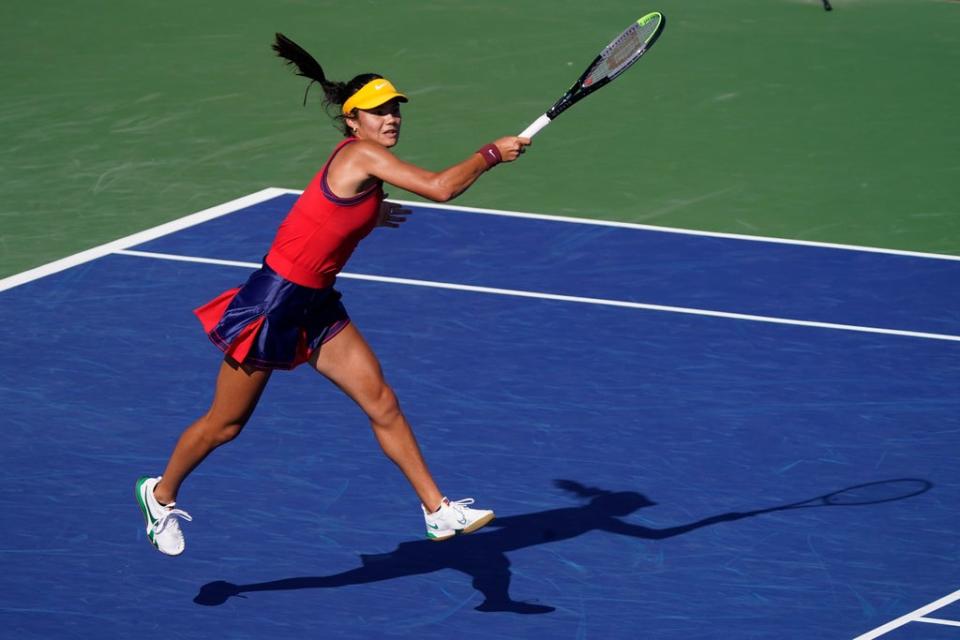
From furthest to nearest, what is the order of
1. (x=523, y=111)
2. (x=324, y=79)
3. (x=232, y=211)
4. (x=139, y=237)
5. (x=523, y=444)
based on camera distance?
1. (x=523, y=111)
2. (x=232, y=211)
3. (x=139, y=237)
4. (x=523, y=444)
5. (x=324, y=79)

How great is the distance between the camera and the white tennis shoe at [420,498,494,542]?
7961 mm

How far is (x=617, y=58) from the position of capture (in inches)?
342

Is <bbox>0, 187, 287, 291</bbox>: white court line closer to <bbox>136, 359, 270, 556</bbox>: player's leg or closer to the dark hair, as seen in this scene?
<bbox>136, 359, 270, 556</bbox>: player's leg

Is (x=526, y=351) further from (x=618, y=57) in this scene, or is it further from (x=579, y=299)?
(x=618, y=57)

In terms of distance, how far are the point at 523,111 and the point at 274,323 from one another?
8514 mm

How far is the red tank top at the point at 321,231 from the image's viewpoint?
25.3 ft

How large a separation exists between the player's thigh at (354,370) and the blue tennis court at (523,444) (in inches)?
34.1

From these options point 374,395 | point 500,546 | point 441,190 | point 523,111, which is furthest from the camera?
point 523,111

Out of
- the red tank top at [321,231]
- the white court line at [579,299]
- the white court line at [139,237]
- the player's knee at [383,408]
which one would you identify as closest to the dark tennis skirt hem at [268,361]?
the red tank top at [321,231]

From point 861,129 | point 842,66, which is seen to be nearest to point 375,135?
point 861,129

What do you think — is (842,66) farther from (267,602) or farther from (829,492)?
(267,602)

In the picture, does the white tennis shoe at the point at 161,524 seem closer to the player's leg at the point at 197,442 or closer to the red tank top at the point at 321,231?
the player's leg at the point at 197,442

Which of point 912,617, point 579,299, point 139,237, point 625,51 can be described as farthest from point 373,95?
point 139,237

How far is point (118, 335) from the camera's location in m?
11.2
